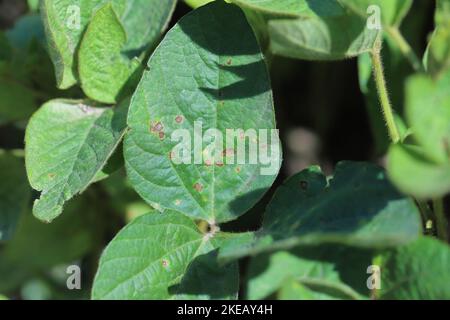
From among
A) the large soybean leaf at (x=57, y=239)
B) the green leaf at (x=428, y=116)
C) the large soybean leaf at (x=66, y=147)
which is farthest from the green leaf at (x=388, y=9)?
the large soybean leaf at (x=57, y=239)

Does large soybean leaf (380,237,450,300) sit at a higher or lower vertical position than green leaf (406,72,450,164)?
lower

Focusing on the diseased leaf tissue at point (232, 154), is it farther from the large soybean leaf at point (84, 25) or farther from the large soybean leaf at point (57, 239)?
the large soybean leaf at point (57, 239)

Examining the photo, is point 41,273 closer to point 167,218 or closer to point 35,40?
point 35,40

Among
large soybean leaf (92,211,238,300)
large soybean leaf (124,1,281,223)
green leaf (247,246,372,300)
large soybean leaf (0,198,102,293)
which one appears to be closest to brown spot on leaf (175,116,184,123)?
large soybean leaf (124,1,281,223)

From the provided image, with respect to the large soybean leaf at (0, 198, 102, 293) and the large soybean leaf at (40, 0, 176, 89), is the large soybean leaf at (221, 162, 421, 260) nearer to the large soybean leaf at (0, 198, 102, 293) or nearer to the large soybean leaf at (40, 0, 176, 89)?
the large soybean leaf at (40, 0, 176, 89)

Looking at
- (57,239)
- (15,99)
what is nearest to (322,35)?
(15,99)
